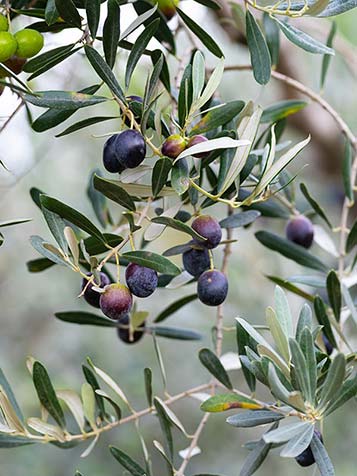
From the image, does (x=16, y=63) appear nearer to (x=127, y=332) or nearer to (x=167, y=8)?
(x=167, y=8)

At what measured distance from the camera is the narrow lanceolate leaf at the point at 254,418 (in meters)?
0.66

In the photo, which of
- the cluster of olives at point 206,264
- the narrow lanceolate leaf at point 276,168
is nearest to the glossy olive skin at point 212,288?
the cluster of olives at point 206,264

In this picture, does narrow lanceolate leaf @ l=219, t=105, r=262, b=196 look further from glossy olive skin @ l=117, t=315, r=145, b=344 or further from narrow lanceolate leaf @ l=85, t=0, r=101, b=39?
glossy olive skin @ l=117, t=315, r=145, b=344

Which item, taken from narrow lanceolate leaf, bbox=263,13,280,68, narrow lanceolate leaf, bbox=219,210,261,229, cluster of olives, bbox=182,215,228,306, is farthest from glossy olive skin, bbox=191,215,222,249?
narrow lanceolate leaf, bbox=263,13,280,68

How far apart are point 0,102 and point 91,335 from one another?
2.07m

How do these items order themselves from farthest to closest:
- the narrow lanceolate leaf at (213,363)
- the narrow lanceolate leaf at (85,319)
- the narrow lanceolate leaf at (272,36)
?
the narrow lanceolate leaf at (272,36) < the narrow lanceolate leaf at (85,319) < the narrow lanceolate leaf at (213,363)

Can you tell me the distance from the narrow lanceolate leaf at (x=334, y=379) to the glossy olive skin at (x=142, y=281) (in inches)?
6.7

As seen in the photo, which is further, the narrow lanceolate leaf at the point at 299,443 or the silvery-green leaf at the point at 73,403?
the silvery-green leaf at the point at 73,403

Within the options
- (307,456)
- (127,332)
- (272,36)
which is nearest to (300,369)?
(307,456)

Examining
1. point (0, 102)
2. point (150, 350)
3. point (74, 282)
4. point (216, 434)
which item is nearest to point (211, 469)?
point (216, 434)

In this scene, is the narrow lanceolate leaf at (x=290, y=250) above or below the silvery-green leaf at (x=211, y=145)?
below

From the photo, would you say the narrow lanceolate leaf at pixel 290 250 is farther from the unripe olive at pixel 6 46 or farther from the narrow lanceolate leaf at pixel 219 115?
the unripe olive at pixel 6 46

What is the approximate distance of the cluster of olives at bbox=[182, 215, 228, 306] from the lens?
69 centimetres

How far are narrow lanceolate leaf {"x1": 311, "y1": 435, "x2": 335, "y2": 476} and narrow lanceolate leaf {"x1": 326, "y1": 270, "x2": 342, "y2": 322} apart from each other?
8.2 inches
